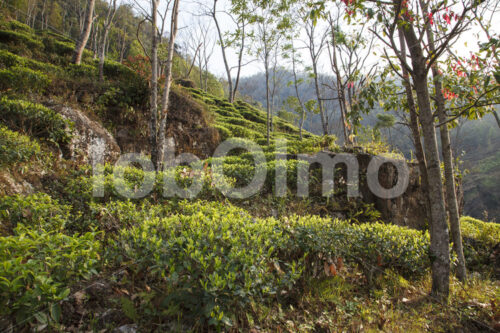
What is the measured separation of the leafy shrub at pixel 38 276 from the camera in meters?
1.62

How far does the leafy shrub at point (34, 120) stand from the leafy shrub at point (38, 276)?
14.4ft

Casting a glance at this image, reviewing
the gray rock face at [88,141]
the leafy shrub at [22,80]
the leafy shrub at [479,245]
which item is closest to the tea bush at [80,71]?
the leafy shrub at [22,80]

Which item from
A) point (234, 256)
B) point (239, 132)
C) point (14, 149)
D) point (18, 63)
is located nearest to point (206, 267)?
point (234, 256)

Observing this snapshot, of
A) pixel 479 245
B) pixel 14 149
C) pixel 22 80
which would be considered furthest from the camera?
pixel 22 80

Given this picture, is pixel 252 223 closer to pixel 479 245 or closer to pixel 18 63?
pixel 479 245

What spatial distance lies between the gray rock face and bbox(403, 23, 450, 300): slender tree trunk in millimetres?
6802

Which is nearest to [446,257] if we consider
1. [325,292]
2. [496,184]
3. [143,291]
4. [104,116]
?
[325,292]

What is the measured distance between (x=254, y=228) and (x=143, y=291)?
130 centimetres

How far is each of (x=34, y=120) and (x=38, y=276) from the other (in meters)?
5.19

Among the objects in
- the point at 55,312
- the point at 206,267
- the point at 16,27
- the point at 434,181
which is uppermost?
the point at 16,27

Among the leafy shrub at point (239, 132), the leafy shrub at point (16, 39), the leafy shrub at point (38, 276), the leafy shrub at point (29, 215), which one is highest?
the leafy shrub at point (16, 39)

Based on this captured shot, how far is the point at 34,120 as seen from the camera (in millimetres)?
5375

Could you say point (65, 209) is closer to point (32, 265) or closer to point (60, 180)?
point (60, 180)

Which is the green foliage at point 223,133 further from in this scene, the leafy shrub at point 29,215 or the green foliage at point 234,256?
the leafy shrub at point 29,215
